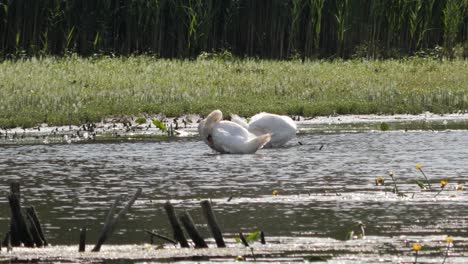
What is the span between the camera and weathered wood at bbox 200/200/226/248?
8578 millimetres

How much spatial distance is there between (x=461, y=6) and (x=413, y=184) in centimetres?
2207

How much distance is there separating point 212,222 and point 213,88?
610 inches

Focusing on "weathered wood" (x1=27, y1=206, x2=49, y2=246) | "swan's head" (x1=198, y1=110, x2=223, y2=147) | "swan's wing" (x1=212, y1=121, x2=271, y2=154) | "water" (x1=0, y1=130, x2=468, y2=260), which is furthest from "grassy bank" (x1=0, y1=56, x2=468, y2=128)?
"weathered wood" (x1=27, y1=206, x2=49, y2=246)

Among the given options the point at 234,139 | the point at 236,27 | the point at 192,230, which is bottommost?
the point at 234,139

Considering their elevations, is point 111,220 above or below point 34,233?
above

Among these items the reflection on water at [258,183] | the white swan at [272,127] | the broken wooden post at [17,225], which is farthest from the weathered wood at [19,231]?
the white swan at [272,127]

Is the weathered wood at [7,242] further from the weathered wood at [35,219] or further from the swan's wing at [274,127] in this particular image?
the swan's wing at [274,127]

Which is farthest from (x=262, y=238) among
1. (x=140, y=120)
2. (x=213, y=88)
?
(x=213, y=88)

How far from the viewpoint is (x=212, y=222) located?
8.72m

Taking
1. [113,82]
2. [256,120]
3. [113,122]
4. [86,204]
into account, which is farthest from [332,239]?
[113,82]

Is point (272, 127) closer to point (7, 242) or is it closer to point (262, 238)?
point (262, 238)

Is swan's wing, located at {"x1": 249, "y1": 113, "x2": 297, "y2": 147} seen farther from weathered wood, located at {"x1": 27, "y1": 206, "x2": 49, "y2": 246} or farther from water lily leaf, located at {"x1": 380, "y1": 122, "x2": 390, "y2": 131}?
weathered wood, located at {"x1": 27, "y1": 206, "x2": 49, "y2": 246}

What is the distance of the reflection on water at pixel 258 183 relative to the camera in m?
10.7

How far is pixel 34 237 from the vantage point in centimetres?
925
